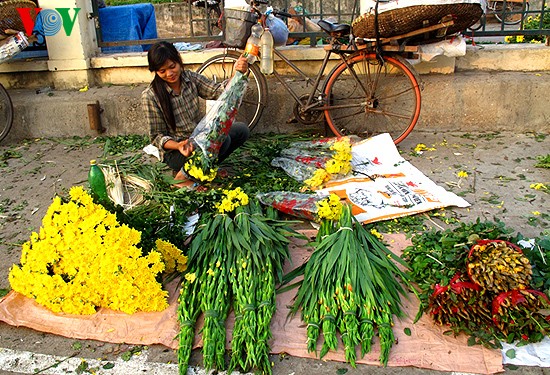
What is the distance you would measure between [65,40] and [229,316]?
15.1ft

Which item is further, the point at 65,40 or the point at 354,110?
the point at 65,40

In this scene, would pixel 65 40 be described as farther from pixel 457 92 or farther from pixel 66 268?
pixel 457 92

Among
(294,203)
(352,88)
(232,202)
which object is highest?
(352,88)

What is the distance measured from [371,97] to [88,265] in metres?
3.23

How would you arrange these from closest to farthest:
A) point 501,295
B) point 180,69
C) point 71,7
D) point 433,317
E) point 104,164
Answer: point 501,295
point 433,317
point 180,69
point 104,164
point 71,7

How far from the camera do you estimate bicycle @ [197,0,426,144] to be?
15.5 feet

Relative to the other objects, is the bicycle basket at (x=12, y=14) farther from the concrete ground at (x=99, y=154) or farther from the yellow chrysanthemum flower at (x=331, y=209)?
the yellow chrysanthemum flower at (x=331, y=209)

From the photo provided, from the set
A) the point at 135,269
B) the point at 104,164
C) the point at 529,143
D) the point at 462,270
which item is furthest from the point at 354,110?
the point at 135,269

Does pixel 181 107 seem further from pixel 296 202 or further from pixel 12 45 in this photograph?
pixel 12 45

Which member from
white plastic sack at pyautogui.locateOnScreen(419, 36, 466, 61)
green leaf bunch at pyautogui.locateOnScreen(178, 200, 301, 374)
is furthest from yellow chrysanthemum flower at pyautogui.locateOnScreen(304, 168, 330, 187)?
white plastic sack at pyautogui.locateOnScreen(419, 36, 466, 61)

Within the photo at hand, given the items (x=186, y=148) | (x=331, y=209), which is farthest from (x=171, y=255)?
(x=186, y=148)

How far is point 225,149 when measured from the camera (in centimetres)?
439

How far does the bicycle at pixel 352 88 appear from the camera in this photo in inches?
186

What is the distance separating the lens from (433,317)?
8.36 ft
